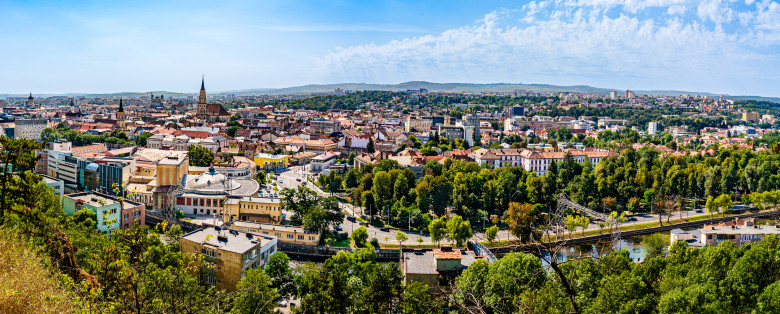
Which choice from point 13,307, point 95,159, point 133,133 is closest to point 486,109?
point 133,133

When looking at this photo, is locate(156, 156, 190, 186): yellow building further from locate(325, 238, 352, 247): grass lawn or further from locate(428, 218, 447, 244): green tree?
locate(428, 218, 447, 244): green tree

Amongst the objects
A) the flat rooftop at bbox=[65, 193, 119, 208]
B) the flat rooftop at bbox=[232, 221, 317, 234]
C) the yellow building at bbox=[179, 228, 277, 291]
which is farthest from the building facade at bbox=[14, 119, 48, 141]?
the yellow building at bbox=[179, 228, 277, 291]

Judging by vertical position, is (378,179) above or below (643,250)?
above

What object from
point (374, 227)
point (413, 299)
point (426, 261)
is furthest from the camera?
point (374, 227)

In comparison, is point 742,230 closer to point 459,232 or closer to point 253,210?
point 459,232

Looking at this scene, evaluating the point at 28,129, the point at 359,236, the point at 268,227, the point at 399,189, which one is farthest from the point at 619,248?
the point at 28,129

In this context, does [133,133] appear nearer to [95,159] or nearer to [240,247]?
[95,159]
